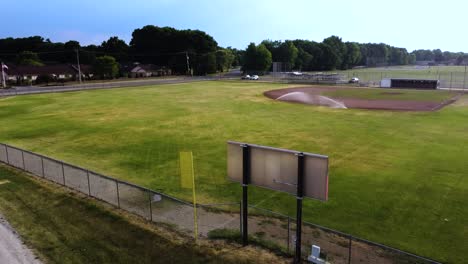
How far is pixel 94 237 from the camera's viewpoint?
1223 cm

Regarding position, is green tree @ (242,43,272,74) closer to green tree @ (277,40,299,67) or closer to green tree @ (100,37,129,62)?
green tree @ (277,40,299,67)

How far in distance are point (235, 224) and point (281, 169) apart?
13.1ft

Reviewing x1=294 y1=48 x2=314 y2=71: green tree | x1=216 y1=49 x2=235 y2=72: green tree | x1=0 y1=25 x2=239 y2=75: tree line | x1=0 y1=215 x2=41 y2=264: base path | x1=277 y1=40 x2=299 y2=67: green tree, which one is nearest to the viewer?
x1=0 y1=215 x2=41 y2=264: base path

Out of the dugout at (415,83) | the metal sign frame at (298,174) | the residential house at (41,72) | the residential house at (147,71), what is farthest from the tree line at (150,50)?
the metal sign frame at (298,174)

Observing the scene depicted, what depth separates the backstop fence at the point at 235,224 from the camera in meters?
11.0

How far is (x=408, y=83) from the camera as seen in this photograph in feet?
240

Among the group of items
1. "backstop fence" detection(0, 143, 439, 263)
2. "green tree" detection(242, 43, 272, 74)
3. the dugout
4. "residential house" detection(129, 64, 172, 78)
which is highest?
"green tree" detection(242, 43, 272, 74)

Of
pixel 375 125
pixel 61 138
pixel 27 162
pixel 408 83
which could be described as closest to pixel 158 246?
pixel 27 162

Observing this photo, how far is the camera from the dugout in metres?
70.1

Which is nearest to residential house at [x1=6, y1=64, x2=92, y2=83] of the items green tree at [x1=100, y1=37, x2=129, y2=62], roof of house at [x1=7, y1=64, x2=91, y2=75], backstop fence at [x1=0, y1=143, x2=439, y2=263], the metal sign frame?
roof of house at [x1=7, y1=64, x2=91, y2=75]

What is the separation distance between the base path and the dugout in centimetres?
7416

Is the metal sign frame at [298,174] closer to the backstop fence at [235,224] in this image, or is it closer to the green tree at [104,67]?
the backstop fence at [235,224]

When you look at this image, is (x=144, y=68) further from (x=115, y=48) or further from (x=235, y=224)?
(x=235, y=224)

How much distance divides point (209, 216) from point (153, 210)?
2266 mm
